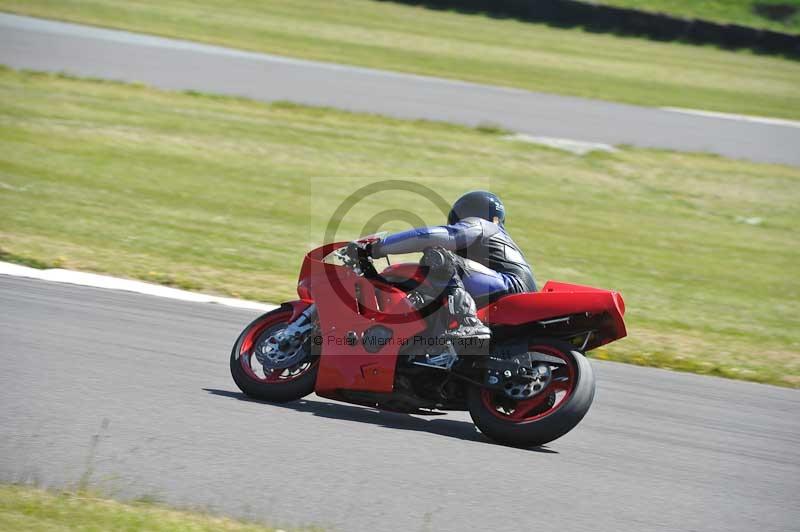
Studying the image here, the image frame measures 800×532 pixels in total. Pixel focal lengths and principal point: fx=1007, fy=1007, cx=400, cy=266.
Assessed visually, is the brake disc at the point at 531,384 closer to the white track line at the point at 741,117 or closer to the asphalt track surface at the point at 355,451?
the asphalt track surface at the point at 355,451

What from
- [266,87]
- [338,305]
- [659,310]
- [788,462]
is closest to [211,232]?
[659,310]

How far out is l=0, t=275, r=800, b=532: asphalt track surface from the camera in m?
4.77

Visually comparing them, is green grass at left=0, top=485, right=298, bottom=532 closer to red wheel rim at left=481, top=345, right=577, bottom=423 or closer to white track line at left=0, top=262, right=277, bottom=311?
red wheel rim at left=481, top=345, right=577, bottom=423

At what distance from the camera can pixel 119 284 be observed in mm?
9727

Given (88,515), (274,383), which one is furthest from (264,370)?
(88,515)

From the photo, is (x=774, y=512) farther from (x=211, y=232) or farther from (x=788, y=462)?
(x=211, y=232)

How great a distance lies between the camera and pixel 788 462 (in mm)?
6238

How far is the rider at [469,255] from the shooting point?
19.6 ft

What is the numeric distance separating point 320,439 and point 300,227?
24.8 ft

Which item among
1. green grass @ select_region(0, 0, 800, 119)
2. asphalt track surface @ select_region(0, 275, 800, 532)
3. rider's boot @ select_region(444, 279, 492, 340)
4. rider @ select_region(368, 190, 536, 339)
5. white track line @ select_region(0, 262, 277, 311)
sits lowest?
white track line @ select_region(0, 262, 277, 311)

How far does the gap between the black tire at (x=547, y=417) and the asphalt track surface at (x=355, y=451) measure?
0.34 ft

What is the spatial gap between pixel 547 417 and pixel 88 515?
2.67 meters

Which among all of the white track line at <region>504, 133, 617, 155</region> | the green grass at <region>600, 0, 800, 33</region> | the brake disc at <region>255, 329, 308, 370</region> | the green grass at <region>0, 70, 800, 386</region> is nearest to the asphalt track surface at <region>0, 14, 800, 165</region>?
the white track line at <region>504, 133, 617, 155</region>

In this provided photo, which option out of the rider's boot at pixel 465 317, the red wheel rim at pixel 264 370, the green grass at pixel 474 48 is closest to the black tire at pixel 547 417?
the rider's boot at pixel 465 317
